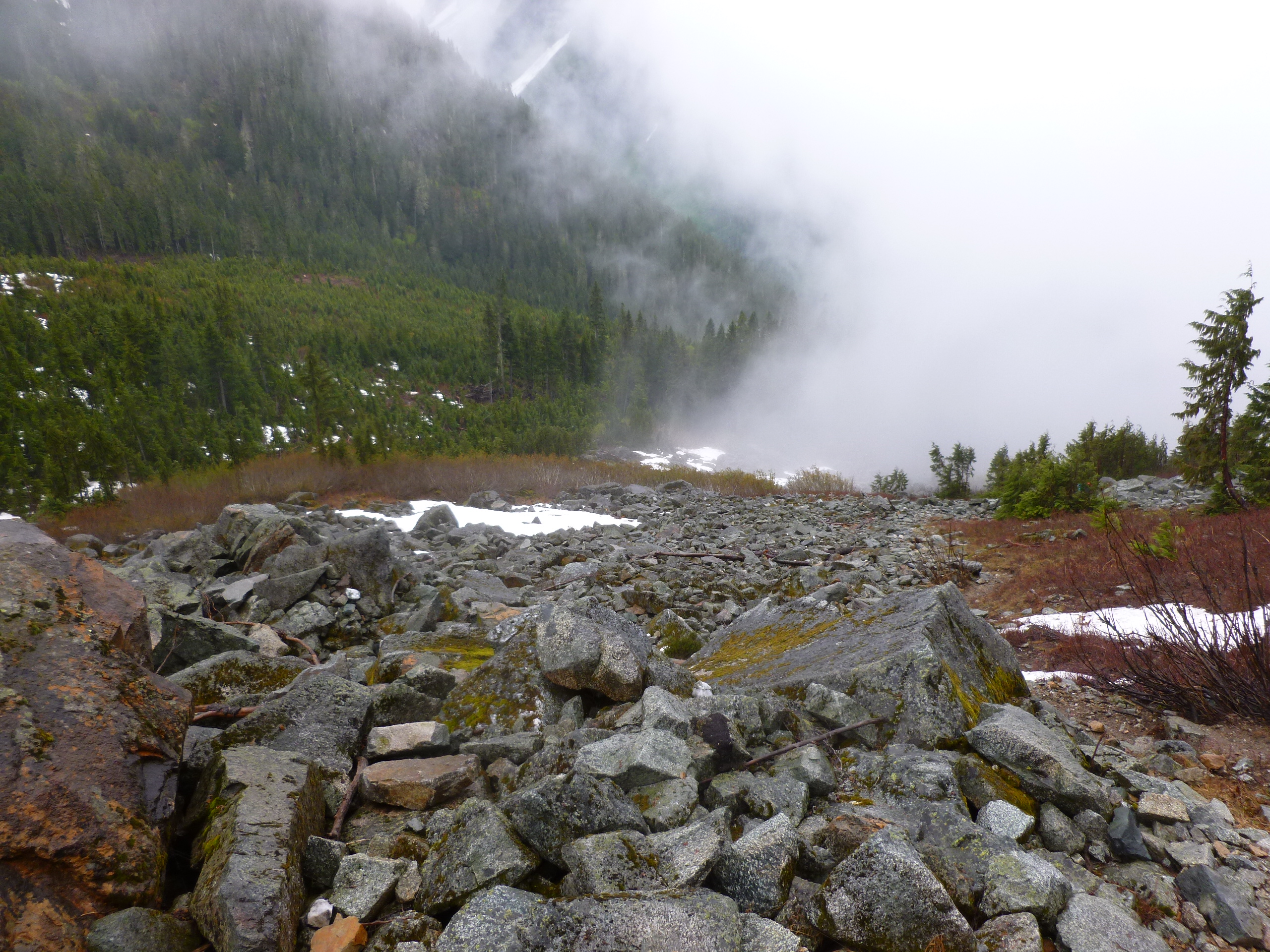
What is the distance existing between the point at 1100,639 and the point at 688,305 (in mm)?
146134

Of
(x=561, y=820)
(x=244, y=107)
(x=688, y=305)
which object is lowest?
(x=561, y=820)

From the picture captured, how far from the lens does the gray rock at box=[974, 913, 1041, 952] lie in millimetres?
1553

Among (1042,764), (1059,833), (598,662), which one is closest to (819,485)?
(598,662)

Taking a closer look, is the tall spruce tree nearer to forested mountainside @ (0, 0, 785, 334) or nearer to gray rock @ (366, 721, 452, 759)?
gray rock @ (366, 721, 452, 759)

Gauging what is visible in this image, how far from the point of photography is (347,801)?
2.24 meters

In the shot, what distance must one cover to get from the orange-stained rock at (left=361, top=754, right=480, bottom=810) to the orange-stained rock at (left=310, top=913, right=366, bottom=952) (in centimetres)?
62

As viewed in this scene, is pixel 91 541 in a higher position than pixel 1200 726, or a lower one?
lower

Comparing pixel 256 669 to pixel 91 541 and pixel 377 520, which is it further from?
pixel 91 541

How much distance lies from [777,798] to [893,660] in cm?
114

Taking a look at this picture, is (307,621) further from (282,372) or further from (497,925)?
(282,372)

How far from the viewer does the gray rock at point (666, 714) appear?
8.10 ft

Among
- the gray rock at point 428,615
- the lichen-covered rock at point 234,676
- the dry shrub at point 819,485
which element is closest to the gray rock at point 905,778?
the lichen-covered rock at point 234,676

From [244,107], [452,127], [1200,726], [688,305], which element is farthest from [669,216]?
[1200,726]

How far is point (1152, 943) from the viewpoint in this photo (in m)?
1.62
